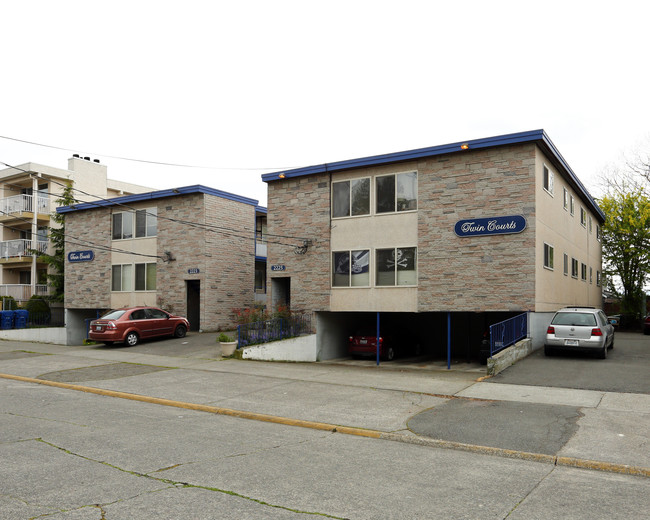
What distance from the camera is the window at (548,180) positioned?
Result: 19281mm

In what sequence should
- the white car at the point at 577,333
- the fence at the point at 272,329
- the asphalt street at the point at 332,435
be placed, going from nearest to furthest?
the asphalt street at the point at 332,435
the white car at the point at 577,333
the fence at the point at 272,329

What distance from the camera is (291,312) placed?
2166cm

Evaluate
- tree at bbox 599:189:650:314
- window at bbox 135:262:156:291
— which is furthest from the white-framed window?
tree at bbox 599:189:650:314

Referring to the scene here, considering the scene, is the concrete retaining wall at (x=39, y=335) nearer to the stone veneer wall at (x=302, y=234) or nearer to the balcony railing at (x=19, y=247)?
the balcony railing at (x=19, y=247)

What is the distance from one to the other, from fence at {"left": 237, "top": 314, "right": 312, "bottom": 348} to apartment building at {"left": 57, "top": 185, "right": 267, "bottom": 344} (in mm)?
6445

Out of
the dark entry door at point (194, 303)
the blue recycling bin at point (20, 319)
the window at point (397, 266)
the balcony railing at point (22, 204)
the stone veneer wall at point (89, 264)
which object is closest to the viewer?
the window at point (397, 266)

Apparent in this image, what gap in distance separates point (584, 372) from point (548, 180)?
765 cm

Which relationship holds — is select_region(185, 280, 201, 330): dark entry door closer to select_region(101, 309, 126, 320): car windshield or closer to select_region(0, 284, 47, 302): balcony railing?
select_region(101, 309, 126, 320): car windshield

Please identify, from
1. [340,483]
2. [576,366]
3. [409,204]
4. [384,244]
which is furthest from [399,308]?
[340,483]

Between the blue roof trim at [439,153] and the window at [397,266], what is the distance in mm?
3188

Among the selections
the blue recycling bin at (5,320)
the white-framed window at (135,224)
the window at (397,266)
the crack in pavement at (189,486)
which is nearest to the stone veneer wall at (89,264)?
the white-framed window at (135,224)

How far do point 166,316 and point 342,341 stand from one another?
7581mm

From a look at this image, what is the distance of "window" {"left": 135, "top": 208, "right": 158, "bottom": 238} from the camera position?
28.1 m

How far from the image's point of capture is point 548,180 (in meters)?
19.7
